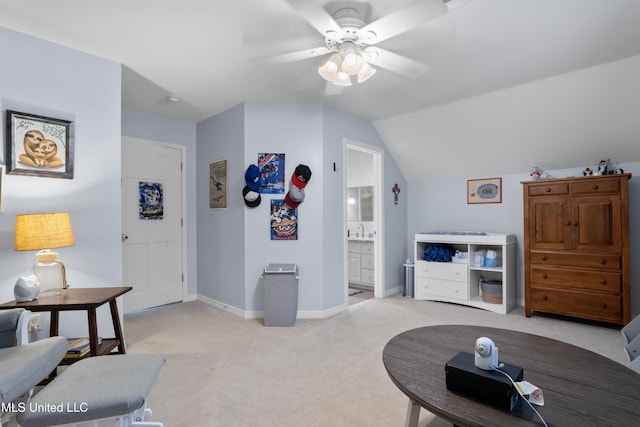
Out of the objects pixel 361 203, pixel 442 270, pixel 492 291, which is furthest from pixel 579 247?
pixel 361 203

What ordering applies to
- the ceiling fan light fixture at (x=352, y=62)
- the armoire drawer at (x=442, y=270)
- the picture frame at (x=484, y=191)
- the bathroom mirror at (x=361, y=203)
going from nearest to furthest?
1. the ceiling fan light fixture at (x=352, y=62)
2. the armoire drawer at (x=442, y=270)
3. the picture frame at (x=484, y=191)
4. the bathroom mirror at (x=361, y=203)

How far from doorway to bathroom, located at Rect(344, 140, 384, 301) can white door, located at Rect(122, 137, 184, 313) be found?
2.26 metres

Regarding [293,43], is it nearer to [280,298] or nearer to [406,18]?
[406,18]

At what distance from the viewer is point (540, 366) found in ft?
4.77

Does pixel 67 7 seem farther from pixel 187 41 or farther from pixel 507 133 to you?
pixel 507 133

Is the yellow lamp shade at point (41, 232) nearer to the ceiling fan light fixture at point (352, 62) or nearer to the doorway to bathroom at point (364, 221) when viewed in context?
the ceiling fan light fixture at point (352, 62)

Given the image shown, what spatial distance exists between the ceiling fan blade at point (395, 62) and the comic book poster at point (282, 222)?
176 centimetres

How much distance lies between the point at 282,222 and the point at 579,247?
124 inches

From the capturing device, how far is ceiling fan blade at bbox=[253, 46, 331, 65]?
2.53m

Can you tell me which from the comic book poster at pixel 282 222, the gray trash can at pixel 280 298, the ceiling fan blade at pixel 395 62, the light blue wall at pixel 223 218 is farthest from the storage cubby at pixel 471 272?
the light blue wall at pixel 223 218

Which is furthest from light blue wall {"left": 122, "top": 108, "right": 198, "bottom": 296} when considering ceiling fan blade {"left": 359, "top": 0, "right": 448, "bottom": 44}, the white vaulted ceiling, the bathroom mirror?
ceiling fan blade {"left": 359, "top": 0, "right": 448, "bottom": 44}

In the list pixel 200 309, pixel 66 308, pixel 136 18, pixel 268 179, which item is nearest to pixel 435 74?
pixel 268 179

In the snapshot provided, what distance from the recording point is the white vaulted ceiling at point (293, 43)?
206cm

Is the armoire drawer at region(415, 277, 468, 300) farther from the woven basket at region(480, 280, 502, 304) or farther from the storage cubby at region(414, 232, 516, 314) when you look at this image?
the woven basket at region(480, 280, 502, 304)
